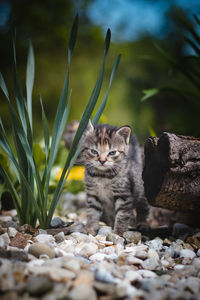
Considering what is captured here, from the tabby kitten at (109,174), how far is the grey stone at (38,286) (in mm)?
724

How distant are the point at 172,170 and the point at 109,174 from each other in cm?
40

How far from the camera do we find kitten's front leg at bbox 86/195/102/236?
1535mm

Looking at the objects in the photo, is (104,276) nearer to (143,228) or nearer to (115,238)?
(115,238)

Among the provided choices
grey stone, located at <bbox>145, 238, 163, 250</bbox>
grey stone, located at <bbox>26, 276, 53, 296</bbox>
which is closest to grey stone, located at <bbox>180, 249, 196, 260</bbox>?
grey stone, located at <bbox>145, 238, 163, 250</bbox>

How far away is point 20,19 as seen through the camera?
3975mm

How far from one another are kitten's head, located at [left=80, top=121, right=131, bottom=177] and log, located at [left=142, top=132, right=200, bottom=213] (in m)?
0.19

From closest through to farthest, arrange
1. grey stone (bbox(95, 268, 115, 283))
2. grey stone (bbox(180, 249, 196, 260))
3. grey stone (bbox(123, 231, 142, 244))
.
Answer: grey stone (bbox(95, 268, 115, 283)) < grey stone (bbox(180, 249, 196, 260)) < grey stone (bbox(123, 231, 142, 244))

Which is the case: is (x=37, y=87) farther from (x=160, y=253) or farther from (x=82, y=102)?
(x=160, y=253)

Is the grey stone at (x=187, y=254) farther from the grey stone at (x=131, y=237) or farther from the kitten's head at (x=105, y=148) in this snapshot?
the kitten's head at (x=105, y=148)

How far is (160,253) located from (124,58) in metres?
3.42

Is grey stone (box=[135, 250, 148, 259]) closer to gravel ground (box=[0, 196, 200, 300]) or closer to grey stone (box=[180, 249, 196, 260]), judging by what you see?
gravel ground (box=[0, 196, 200, 300])

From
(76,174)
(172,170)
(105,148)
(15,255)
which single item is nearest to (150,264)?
(172,170)

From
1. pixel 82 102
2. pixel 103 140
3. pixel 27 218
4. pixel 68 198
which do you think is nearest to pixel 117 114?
pixel 82 102

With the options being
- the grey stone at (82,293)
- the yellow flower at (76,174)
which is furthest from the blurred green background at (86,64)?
the grey stone at (82,293)
